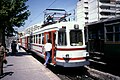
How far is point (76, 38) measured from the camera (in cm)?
1137

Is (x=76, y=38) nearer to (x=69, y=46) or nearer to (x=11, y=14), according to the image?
(x=69, y=46)

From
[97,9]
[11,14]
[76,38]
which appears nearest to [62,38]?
[76,38]

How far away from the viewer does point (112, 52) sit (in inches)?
478

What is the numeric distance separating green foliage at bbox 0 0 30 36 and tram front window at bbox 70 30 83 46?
9912mm

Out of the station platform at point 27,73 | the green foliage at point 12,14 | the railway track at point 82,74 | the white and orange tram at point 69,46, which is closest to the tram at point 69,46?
the white and orange tram at point 69,46

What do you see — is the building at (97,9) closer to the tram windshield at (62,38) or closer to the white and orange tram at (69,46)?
the white and orange tram at (69,46)

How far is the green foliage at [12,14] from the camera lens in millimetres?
19297

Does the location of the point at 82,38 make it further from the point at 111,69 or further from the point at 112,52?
the point at 111,69

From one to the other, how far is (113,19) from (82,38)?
2383mm

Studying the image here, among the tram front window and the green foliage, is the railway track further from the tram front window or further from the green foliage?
the green foliage

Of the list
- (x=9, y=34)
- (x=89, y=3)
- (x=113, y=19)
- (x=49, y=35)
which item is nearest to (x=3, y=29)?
(x=9, y=34)

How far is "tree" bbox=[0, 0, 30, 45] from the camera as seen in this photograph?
19.3 meters

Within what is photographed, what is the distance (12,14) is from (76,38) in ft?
35.2

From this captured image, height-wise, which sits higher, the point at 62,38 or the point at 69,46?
the point at 62,38
